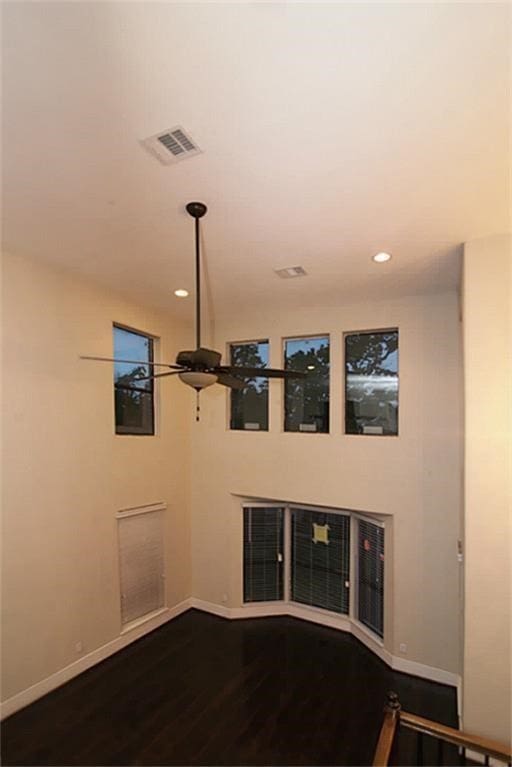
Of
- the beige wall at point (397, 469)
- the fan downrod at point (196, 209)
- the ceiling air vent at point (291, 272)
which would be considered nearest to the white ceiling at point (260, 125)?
the fan downrod at point (196, 209)

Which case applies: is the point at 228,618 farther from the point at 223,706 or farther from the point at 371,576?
the point at 371,576

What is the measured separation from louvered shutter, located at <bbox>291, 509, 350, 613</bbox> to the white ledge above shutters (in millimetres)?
1979

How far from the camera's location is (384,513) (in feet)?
16.6

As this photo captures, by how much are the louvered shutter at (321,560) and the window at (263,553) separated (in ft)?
0.74

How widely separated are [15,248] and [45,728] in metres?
4.36

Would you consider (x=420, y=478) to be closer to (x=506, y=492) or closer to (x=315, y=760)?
(x=506, y=492)

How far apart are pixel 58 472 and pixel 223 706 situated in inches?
114

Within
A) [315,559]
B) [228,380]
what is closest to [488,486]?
[228,380]

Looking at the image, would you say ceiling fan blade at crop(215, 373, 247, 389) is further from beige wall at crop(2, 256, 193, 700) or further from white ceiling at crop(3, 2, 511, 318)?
beige wall at crop(2, 256, 193, 700)

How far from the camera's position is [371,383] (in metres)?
5.43

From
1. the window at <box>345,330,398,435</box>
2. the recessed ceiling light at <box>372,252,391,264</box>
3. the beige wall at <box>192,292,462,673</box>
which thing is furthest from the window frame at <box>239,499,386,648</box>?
the recessed ceiling light at <box>372,252,391,264</box>

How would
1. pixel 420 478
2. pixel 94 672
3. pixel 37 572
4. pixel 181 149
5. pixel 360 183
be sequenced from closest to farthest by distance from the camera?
1. pixel 181 149
2. pixel 360 183
3. pixel 37 572
4. pixel 94 672
5. pixel 420 478

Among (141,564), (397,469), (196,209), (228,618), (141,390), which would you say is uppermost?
(196,209)

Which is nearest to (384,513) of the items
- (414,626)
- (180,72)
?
(414,626)
